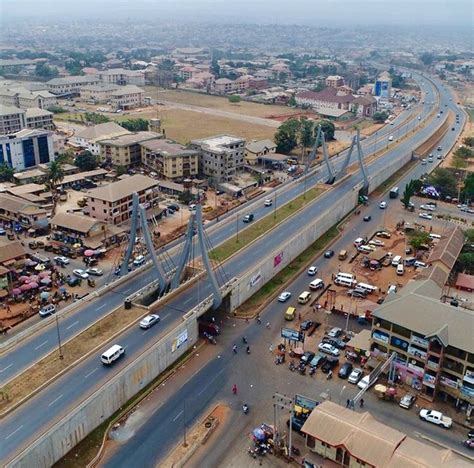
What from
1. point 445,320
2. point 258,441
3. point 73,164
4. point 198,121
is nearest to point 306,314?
point 445,320

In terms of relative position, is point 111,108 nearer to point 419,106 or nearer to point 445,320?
point 419,106

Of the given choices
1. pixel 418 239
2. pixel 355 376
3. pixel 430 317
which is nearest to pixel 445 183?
pixel 418 239

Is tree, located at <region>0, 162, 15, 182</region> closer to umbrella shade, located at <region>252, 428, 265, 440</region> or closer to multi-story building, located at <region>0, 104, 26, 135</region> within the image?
multi-story building, located at <region>0, 104, 26, 135</region>

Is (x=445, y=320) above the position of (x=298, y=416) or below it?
above

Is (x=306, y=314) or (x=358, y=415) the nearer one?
(x=358, y=415)

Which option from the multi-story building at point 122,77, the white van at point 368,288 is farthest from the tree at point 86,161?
the multi-story building at point 122,77

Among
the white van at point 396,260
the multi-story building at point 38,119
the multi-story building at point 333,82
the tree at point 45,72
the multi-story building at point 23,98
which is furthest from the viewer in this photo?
the tree at point 45,72

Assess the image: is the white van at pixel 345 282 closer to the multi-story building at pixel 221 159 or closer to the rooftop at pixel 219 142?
the multi-story building at pixel 221 159

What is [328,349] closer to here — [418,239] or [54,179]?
[418,239]
